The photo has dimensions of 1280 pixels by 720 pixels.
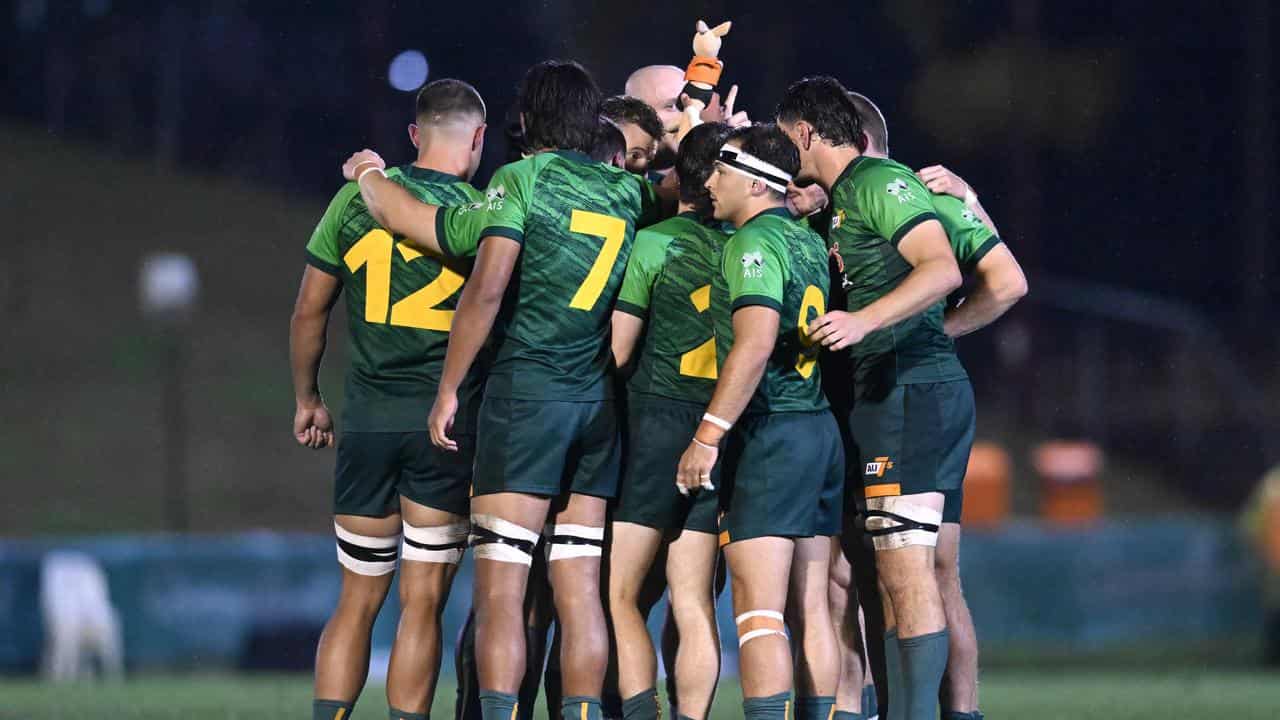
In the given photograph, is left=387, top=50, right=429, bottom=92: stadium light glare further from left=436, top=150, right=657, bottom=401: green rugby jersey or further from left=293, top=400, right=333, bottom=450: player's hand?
left=436, top=150, right=657, bottom=401: green rugby jersey

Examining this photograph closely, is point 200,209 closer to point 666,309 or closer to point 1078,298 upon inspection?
point 1078,298

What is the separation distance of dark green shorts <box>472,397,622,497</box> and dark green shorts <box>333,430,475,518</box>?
0.22 m

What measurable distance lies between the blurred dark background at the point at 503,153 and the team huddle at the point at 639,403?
1901 centimetres

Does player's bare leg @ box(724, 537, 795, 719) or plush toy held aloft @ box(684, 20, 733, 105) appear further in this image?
plush toy held aloft @ box(684, 20, 733, 105)

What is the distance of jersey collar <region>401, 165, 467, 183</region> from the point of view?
20.6 feet

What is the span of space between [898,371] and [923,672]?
1.25 meters

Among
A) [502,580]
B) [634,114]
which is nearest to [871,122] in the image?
[634,114]

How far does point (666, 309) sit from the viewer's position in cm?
619

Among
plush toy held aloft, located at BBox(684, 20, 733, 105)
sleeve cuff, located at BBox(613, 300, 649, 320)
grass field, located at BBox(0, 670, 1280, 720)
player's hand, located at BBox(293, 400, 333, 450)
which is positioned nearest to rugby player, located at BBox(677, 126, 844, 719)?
sleeve cuff, located at BBox(613, 300, 649, 320)

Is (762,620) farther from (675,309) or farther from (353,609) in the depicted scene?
(353,609)

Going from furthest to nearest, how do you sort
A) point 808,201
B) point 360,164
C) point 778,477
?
point 808,201
point 360,164
point 778,477

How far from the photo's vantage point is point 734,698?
1168 cm

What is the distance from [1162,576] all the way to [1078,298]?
44.4ft

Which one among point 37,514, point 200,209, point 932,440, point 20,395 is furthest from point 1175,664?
point 200,209
